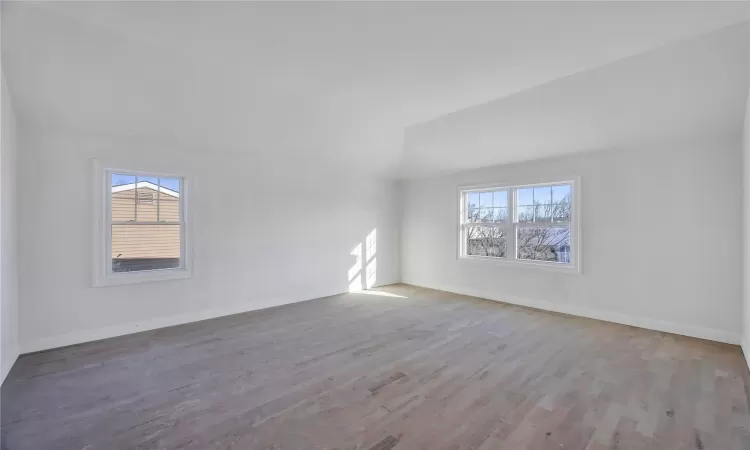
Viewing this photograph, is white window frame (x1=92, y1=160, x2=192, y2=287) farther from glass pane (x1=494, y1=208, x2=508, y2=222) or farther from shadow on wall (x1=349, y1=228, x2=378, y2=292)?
glass pane (x1=494, y1=208, x2=508, y2=222)

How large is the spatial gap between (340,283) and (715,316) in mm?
4738

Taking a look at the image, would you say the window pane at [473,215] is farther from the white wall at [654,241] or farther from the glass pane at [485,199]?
the white wall at [654,241]

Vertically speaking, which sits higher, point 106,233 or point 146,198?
point 146,198

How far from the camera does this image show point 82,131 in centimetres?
351

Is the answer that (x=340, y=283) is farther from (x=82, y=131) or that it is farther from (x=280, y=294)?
(x=82, y=131)

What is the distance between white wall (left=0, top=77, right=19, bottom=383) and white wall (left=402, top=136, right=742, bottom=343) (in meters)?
5.54

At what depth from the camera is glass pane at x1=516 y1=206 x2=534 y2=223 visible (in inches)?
205

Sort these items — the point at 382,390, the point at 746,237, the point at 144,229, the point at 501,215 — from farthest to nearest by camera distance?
the point at 501,215, the point at 144,229, the point at 746,237, the point at 382,390

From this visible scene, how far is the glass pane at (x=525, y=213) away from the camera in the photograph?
5215mm

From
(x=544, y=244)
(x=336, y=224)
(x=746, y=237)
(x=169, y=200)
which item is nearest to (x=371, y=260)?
(x=336, y=224)

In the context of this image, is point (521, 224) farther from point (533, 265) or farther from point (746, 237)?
point (746, 237)

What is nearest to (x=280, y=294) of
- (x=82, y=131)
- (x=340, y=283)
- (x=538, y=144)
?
(x=340, y=283)

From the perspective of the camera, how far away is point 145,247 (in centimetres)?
418

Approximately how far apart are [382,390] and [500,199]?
3.98 metres
